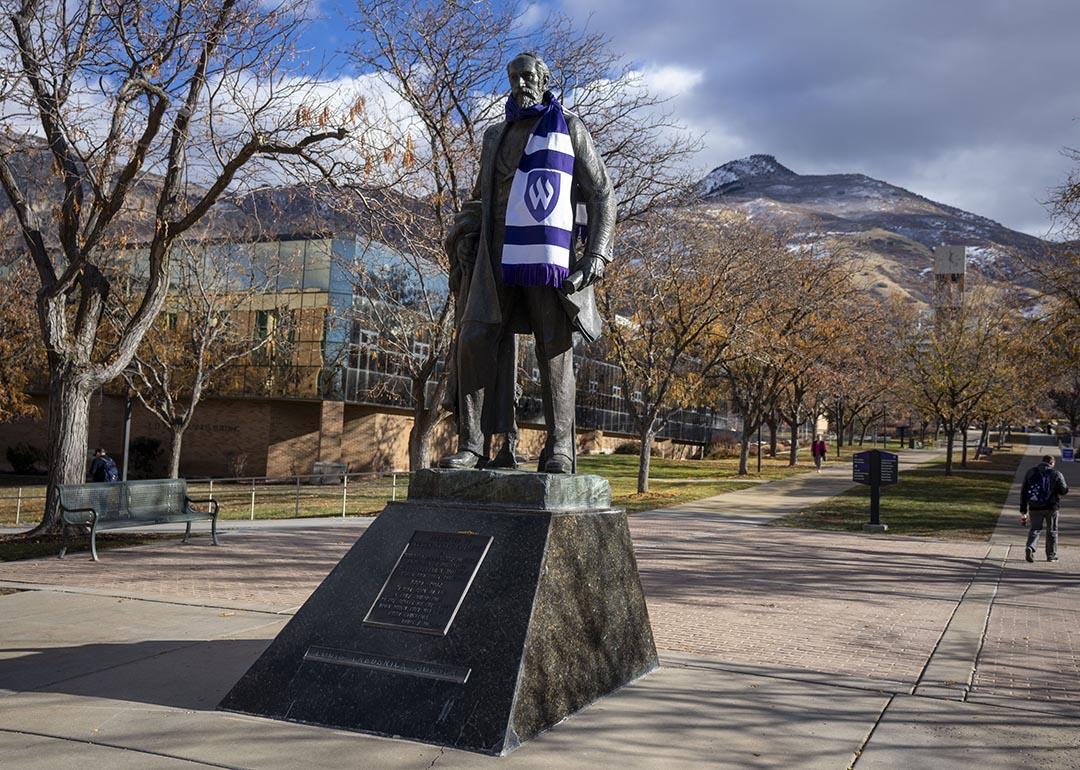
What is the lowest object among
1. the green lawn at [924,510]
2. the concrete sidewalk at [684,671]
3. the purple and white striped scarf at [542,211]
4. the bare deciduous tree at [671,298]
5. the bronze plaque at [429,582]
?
the green lawn at [924,510]

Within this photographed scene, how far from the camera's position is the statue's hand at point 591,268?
6035 millimetres

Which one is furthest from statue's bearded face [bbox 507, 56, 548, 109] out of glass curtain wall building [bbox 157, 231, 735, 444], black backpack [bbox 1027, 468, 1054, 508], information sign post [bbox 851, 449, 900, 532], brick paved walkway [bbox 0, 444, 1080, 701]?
glass curtain wall building [bbox 157, 231, 735, 444]

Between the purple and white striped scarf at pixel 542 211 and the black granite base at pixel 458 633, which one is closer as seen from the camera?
the black granite base at pixel 458 633

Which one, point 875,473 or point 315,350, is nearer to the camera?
point 875,473

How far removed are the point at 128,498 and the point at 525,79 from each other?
357 inches

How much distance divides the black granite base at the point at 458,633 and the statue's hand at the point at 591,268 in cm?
146

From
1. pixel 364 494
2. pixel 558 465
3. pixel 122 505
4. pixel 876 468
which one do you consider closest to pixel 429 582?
pixel 558 465

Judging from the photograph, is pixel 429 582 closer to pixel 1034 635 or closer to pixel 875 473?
pixel 1034 635

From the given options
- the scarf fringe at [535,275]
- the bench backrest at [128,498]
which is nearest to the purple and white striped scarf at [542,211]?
the scarf fringe at [535,275]

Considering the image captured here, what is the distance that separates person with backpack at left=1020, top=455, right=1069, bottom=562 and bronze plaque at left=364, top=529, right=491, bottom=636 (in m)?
11.5

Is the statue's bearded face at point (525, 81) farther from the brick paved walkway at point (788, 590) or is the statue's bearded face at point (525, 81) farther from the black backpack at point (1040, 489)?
the black backpack at point (1040, 489)

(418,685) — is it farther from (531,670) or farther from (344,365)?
(344,365)

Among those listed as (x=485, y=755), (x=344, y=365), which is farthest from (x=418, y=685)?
(x=344, y=365)

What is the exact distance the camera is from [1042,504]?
14.1m
